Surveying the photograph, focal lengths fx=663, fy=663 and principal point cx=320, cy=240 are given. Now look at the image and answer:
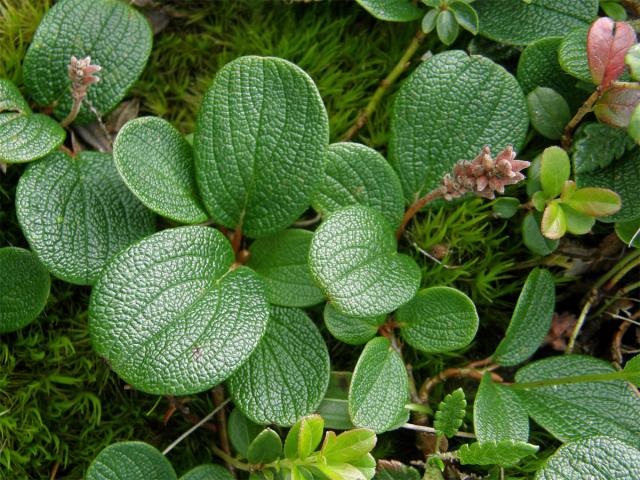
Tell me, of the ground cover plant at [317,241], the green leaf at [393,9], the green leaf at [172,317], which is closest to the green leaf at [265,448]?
Result: the ground cover plant at [317,241]

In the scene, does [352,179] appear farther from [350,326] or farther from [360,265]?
[350,326]

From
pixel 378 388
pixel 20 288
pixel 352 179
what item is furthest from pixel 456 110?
pixel 20 288

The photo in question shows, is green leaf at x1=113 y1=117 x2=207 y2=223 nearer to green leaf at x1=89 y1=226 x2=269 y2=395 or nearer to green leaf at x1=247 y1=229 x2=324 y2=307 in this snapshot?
green leaf at x1=89 y1=226 x2=269 y2=395

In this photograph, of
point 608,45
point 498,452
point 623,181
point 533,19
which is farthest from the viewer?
point 533,19

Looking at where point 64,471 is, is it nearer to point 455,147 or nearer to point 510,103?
point 455,147

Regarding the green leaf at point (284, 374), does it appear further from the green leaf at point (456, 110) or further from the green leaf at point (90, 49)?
the green leaf at point (90, 49)

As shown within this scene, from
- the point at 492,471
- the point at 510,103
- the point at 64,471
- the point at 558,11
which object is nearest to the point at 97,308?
the point at 64,471
